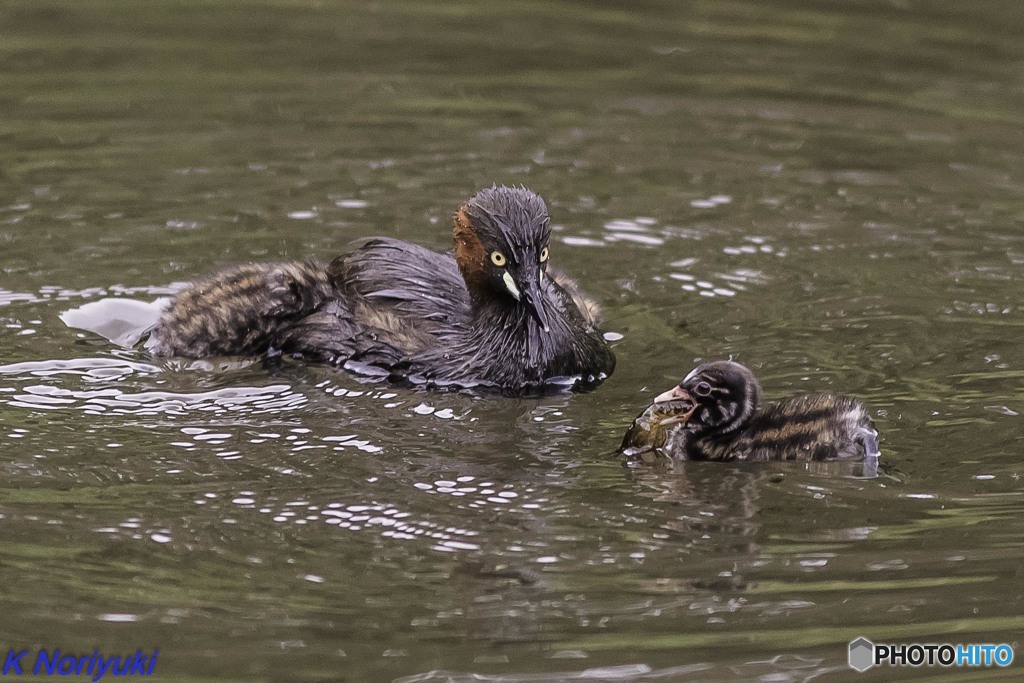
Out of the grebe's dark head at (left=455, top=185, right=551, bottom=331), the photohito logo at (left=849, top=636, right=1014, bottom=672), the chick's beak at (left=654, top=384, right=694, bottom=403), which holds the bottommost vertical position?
the photohito logo at (left=849, top=636, right=1014, bottom=672)

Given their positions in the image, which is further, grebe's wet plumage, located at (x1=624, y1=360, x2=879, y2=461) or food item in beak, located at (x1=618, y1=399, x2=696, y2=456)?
food item in beak, located at (x1=618, y1=399, x2=696, y2=456)

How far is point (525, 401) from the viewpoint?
7438 millimetres

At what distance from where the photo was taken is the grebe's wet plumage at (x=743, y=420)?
647cm

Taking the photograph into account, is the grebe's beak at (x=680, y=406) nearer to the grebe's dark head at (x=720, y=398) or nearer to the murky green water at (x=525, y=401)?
the grebe's dark head at (x=720, y=398)

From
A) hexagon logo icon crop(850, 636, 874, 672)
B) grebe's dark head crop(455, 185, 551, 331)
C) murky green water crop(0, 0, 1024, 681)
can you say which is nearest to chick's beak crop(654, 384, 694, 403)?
murky green water crop(0, 0, 1024, 681)

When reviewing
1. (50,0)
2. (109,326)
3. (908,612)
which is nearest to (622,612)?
(908,612)

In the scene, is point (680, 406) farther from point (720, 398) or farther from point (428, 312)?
point (428, 312)

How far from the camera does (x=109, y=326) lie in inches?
316

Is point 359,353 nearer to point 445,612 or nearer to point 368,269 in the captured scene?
point 368,269

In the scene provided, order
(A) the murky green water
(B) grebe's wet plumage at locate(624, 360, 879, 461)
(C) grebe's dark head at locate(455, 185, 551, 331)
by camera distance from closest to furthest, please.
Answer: (A) the murky green water → (B) grebe's wet plumage at locate(624, 360, 879, 461) → (C) grebe's dark head at locate(455, 185, 551, 331)

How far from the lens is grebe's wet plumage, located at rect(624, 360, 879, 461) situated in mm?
6473

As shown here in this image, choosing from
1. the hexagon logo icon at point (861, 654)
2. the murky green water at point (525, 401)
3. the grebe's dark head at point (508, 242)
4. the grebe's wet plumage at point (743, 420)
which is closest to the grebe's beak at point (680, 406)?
the grebe's wet plumage at point (743, 420)

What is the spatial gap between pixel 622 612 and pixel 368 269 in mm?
3211

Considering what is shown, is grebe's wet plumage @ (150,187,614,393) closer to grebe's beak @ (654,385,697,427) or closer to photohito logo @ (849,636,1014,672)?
grebe's beak @ (654,385,697,427)
